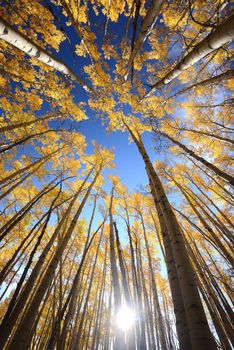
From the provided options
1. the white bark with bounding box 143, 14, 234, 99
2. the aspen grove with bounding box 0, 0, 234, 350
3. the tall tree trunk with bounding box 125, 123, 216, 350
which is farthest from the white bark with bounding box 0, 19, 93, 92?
the tall tree trunk with bounding box 125, 123, 216, 350

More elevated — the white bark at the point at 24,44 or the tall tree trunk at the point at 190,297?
the white bark at the point at 24,44

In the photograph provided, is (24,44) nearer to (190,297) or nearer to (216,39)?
(216,39)

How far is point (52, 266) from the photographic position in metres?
3.64

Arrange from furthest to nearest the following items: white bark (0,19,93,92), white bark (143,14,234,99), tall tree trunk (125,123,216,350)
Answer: white bark (0,19,93,92) → white bark (143,14,234,99) → tall tree trunk (125,123,216,350)

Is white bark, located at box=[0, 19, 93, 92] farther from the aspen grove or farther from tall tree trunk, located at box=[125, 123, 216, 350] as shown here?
tall tree trunk, located at box=[125, 123, 216, 350]

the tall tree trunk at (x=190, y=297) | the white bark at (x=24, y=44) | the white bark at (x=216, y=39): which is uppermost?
the white bark at (x=24, y=44)

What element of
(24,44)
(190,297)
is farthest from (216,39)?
(24,44)

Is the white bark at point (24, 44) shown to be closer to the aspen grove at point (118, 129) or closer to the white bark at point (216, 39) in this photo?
the aspen grove at point (118, 129)

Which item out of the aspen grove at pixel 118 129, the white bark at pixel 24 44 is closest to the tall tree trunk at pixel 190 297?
the aspen grove at pixel 118 129

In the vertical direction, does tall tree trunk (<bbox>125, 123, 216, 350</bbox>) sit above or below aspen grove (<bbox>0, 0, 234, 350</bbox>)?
below

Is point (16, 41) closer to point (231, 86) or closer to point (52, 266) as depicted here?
point (52, 266)

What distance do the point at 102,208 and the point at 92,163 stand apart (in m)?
2.78

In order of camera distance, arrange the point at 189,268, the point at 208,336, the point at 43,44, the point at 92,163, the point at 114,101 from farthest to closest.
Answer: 1. the point at 92,163
2. the point at 114,101
3. the point at 43,44
4. the point at 189,268
5. the point at 208,336

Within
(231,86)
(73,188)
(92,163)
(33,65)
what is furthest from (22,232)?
(231,86)
